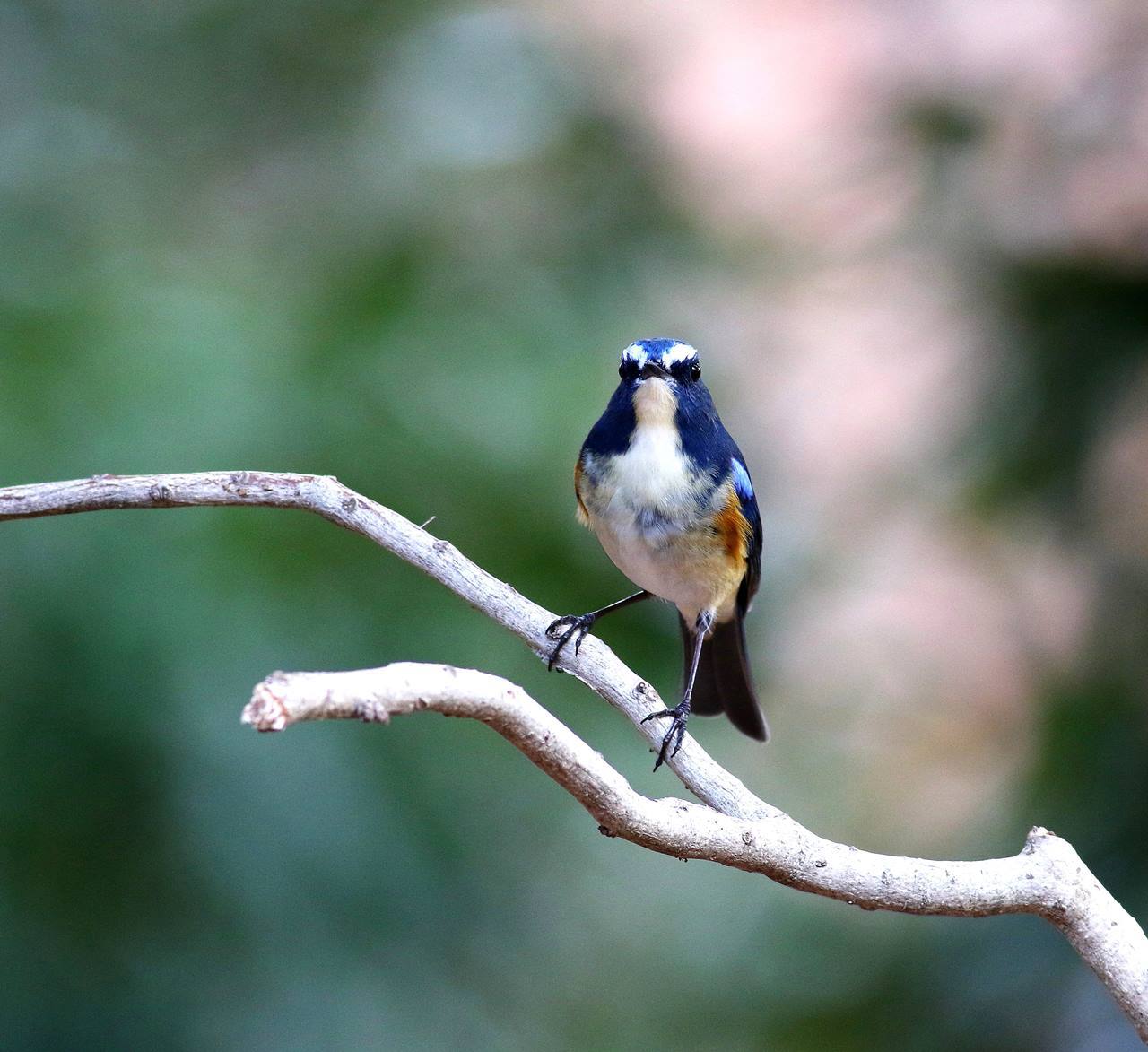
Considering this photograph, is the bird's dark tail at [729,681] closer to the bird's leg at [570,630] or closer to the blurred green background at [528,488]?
the bird's leg at [570,630]

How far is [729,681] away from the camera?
404cm

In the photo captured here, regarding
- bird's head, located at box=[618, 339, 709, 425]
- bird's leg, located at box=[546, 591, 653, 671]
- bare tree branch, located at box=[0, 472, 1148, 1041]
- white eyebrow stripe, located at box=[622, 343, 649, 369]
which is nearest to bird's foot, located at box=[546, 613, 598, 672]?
bird's leg, located at box=[546, 591, 653, 671]

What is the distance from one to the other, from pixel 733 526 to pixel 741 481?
170mm

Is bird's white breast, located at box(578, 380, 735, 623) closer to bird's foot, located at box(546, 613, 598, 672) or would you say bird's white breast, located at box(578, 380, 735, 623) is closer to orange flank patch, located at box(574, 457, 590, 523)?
orange flank patch, located at box(574, 457, 590, 523)

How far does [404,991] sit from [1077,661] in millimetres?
2556

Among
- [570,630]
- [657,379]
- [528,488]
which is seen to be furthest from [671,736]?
[528,488]

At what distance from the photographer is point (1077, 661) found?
15.8 ft

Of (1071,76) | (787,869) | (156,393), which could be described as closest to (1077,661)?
(1071,76)

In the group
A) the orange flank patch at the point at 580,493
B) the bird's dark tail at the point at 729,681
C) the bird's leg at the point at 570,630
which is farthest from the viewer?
the bird's dark tail at the point at 729,681

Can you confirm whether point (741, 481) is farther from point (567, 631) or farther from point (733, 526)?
point (567, 631)

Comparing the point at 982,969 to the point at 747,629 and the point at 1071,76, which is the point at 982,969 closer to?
the point at 747,629

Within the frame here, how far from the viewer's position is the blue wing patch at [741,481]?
3.46 meters

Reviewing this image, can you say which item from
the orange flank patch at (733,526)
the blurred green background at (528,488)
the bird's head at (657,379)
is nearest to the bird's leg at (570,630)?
the orange flank patch at (733,526)

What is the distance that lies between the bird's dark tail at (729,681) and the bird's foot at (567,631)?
25.0 inches
